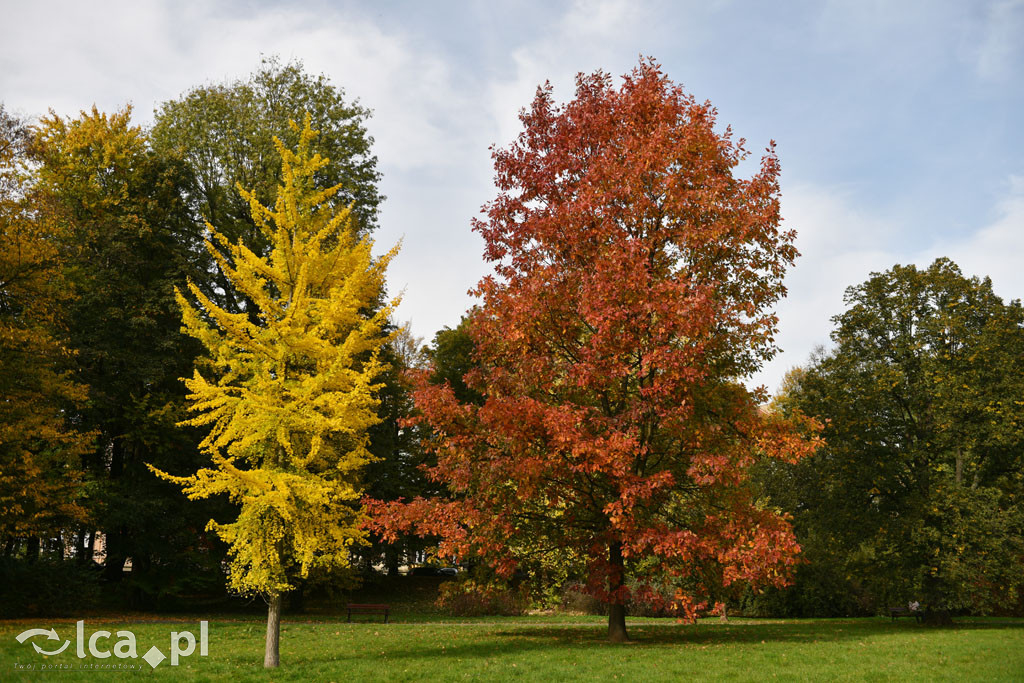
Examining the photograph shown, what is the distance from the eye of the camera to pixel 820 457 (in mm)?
24859

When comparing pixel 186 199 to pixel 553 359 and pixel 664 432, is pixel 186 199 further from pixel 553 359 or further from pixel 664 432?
pixel 664 432

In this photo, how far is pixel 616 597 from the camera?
15836 mm

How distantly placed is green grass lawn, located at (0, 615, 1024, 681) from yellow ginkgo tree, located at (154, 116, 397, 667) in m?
1.76

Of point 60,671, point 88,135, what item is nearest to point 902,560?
point 60,671

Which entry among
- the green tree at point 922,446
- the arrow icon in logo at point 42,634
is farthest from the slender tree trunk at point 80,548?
the green tree at point 922,446

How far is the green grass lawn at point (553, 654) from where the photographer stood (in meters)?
11.7

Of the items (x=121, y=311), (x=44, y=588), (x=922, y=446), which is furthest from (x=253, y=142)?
(x=922, y=446)

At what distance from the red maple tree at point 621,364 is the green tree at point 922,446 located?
9376 mm

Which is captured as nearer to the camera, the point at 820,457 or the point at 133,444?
the point at 820,457

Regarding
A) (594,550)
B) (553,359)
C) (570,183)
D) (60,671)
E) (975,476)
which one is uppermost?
(570,183)

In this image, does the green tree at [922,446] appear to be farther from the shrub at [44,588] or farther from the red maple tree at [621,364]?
the shrub at [44,588]

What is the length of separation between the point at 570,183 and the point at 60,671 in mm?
13386

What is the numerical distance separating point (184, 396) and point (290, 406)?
406 inches

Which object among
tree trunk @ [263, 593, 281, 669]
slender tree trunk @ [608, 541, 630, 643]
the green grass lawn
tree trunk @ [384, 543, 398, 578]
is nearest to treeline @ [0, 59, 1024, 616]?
the green grass lawn
